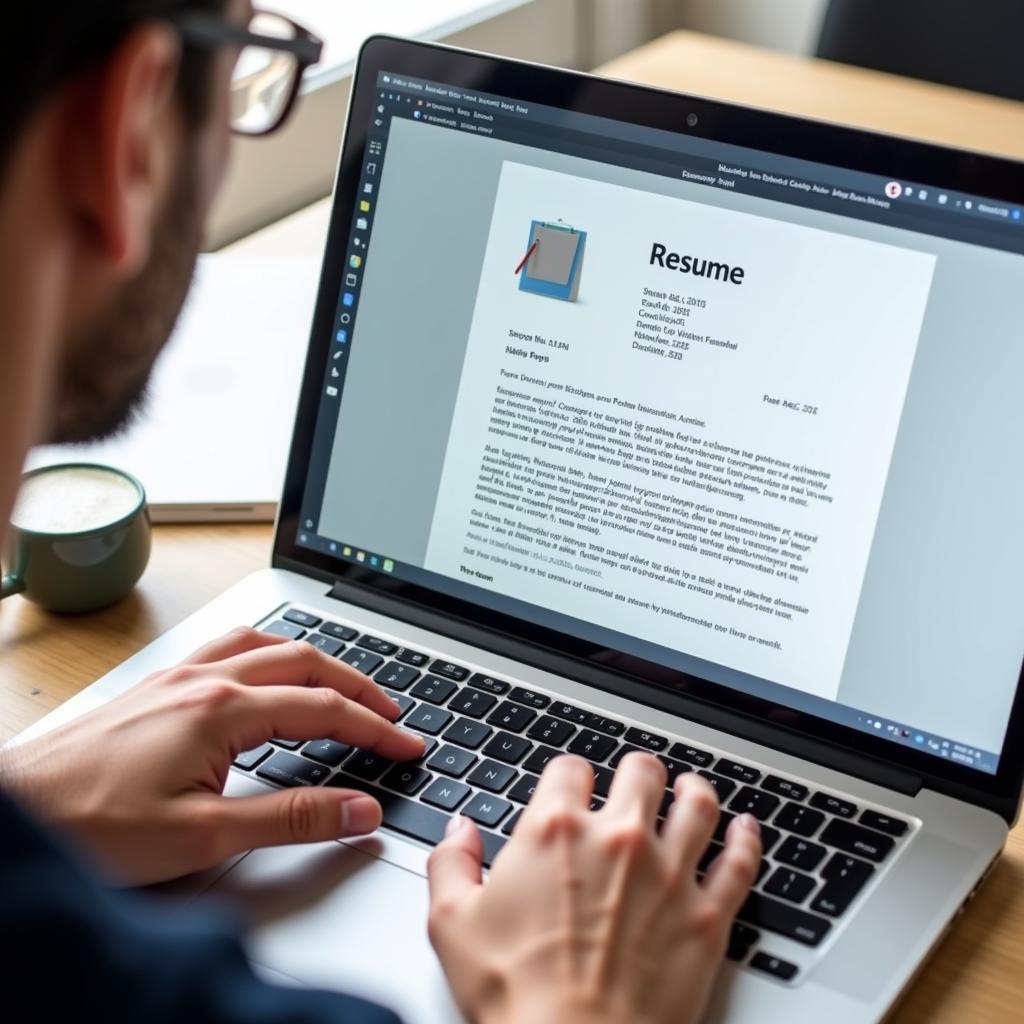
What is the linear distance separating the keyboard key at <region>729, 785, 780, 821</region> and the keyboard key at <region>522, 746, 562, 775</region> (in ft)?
0.35

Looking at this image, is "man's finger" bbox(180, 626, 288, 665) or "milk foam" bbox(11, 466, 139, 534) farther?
"milk foam" bbox(11, 466, 139, 534)

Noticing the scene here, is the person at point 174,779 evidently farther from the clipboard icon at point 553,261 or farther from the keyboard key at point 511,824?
the clipboard icon at point 553,261

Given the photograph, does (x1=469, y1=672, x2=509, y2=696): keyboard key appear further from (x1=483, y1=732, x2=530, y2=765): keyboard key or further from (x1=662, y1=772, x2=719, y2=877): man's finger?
(x1=662, y1=772, x2=719, y2=877): man's finger

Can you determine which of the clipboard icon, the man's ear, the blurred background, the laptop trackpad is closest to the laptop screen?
the clipboard icon

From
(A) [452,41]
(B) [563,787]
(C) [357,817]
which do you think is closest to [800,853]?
(B) [563,787]

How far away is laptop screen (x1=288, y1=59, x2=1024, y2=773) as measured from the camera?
2.53 feet

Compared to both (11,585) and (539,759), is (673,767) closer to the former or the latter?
(539,759)

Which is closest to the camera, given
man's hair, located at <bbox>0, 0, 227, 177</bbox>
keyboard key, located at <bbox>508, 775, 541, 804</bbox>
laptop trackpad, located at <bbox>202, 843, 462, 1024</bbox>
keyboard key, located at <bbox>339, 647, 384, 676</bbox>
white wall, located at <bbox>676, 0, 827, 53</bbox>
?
man's hair, located at <bbox>0, 0, 227, 177</bbox>

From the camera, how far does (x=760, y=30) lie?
113 inches

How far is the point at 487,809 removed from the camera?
78 centimetres

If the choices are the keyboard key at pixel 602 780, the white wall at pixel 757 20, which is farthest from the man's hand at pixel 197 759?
the white wall at pixel 757 20

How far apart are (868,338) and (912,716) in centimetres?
22

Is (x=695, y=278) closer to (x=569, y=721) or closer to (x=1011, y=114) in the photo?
(x=569, y=721)

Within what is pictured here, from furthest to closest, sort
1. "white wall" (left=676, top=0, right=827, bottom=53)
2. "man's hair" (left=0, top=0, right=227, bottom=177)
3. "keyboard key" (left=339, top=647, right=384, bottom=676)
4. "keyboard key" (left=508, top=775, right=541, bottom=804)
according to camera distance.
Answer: "white wall" (left=676, top=0, right=827, bottom=53)
"keyboard key" (left=339, top=647, right=384, bottom=676)
"keyboard key" (left=508, top=775, right=541, bottom=804)
"man's hair" (left=0, top=0, right=227, bottom=177)
